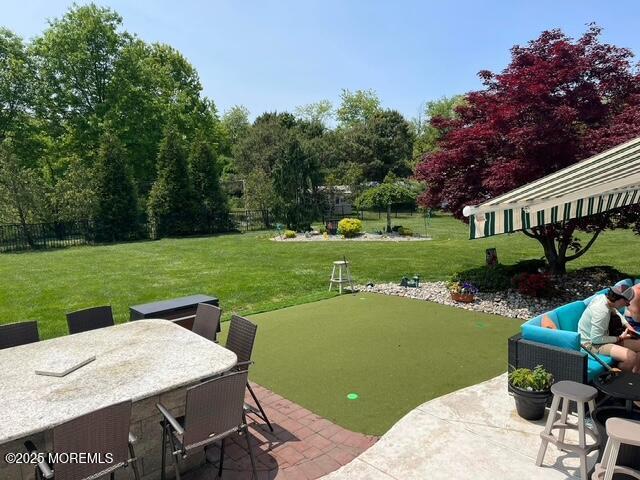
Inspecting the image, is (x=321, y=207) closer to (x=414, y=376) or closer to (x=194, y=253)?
(x=194, y=253)

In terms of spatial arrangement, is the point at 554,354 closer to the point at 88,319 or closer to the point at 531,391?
the point at 531,391

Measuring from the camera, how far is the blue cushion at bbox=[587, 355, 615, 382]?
180 inches

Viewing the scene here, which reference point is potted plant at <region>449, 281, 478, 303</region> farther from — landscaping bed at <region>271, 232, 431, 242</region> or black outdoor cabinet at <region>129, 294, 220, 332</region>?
landscaping bed at <region>271, 232, 431, 242</region>

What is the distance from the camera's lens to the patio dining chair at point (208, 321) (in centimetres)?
508

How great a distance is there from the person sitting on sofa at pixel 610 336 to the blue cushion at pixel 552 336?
17.0 inches

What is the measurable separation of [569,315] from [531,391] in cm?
163

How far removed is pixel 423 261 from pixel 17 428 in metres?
13.6

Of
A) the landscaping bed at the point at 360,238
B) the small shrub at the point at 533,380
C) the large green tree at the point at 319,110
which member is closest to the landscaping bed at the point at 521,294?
the small shrub at the point at 533,380

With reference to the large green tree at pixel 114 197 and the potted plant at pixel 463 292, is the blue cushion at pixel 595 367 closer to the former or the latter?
the potted plant at pixel 463 292

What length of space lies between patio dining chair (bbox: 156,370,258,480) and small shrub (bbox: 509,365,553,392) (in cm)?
282

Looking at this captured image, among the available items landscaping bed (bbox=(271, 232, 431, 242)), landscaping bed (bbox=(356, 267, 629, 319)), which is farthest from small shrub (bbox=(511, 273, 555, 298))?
landscaping bed (bbox=(271, 232, 431, 242))

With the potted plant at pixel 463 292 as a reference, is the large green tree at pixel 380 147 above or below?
above

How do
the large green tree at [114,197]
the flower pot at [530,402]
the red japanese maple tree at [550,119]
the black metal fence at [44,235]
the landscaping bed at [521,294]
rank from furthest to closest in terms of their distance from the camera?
the large green tree at [114,197] → the black metal fence at [44,235] → the landscaping bed at [521,294] → the red japanese maple tree at [550,119] → the flower pot at [530,402]

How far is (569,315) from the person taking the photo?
5.32 metres
